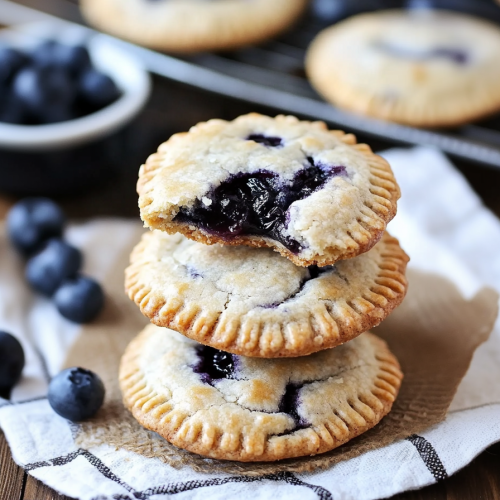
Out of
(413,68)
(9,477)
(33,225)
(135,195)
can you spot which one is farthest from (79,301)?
(413,68)

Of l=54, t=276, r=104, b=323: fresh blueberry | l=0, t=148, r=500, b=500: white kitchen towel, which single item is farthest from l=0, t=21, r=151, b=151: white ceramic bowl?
l=54, t=276, r=104, b=323: fresh blueberry

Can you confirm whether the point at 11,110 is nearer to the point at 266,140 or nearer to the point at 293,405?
the point at 266,140

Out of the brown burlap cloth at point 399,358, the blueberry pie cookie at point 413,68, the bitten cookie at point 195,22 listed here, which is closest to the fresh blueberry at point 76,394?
the brown burlap cloth at point 399,358

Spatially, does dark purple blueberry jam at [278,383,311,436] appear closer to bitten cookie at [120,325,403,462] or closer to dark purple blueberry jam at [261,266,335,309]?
bitten cookie at [120,325,403,462]

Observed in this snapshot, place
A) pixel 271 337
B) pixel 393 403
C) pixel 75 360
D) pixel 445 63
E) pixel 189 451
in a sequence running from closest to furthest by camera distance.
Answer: pixel 271 337
pixel 189 451
pixel 393 403
pixel 75 360
pixel 445 63

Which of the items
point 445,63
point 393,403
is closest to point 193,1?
point 445,63

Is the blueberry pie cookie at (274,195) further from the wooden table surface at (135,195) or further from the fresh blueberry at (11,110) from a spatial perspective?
the fresh blueberry at (11,110)

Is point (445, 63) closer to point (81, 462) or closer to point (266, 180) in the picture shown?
point (266, 180)
